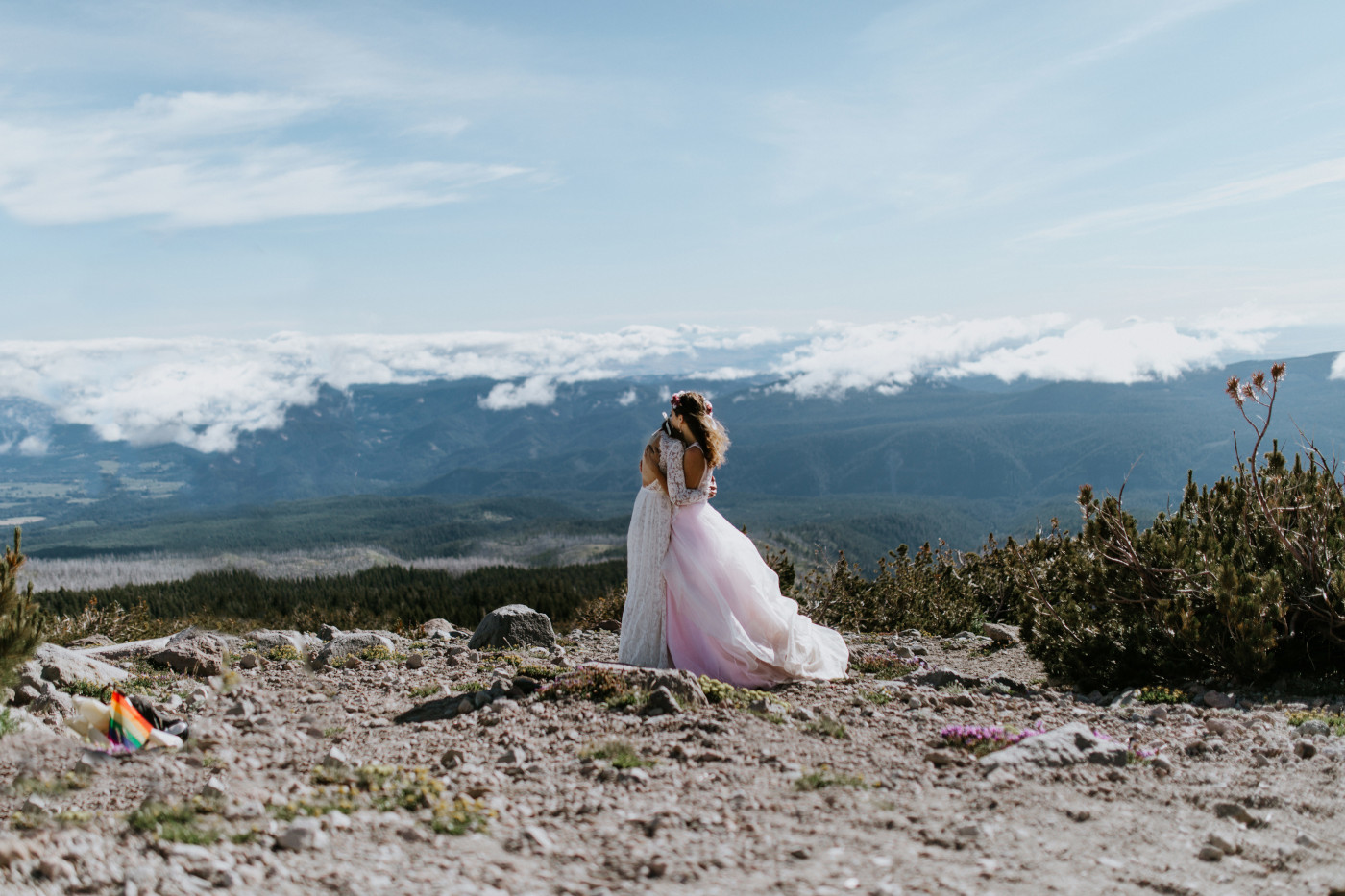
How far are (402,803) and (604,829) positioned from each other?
1269 millimetres

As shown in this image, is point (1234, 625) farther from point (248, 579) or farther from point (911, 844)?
point (248, 579)

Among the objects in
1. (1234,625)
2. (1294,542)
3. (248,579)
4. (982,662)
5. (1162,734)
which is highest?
(1294,542)

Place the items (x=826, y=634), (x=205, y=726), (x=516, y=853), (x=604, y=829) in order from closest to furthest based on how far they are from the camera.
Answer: (x=516, y=853) → (x=604, y=829) → (x=205, y=726) → (x=826, y=634)

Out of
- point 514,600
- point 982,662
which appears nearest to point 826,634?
point 982,662

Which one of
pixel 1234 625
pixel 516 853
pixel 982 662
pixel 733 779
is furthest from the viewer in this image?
pixel 982 662

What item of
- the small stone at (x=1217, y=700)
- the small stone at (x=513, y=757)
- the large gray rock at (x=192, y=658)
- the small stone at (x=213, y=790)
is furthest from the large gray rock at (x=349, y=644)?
the small stone at (x=1217, y=700)

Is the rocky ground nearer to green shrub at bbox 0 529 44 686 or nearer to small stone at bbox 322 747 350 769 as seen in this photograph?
small stone at bbox 322 747 350 769

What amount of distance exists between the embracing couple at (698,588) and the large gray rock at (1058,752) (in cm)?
336

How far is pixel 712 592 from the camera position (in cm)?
941

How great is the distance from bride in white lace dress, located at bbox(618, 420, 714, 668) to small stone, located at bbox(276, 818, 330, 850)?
5.44 meters

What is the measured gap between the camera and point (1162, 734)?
719cm

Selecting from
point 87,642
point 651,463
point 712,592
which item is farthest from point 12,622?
point 87,642

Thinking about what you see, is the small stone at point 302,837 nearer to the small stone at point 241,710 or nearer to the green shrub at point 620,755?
the green shrub at point 620,755

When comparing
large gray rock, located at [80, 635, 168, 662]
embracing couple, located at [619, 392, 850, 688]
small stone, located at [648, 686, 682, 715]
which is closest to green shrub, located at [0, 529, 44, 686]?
small stone, located at [648, 686, 682, 715]
